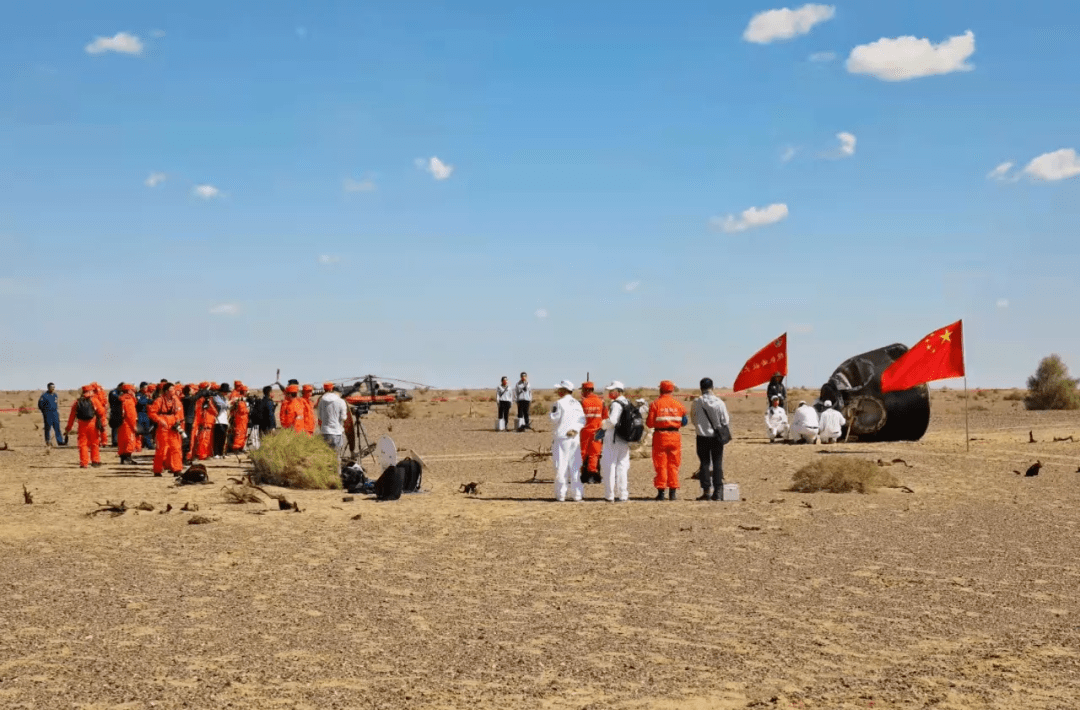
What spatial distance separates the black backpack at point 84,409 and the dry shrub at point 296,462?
16.3 ft

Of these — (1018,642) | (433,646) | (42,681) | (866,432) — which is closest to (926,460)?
(866,432)

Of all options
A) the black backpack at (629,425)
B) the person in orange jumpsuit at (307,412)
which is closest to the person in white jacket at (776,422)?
the person in orange jumpsuit at (307,412)

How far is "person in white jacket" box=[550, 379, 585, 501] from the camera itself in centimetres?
1742

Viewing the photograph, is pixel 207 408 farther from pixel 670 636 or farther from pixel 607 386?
pixel 670 636

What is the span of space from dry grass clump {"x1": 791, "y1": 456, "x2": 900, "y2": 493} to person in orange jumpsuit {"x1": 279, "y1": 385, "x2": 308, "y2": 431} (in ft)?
30.6

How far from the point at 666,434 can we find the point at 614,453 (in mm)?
1070

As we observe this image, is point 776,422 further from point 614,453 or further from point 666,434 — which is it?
point 666,434

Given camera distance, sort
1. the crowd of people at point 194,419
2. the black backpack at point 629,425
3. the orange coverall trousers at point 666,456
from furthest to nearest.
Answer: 1. the crowd of people at point 194,419
2. the black backpack at point 629,425
3. the orange coverall trousers at point 666,456

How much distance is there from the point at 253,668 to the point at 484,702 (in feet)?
6.13

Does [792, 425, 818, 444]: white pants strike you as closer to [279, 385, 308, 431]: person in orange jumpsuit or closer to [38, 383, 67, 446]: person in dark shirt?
[279, 385, 308, 431]: person in orange jumpsuit

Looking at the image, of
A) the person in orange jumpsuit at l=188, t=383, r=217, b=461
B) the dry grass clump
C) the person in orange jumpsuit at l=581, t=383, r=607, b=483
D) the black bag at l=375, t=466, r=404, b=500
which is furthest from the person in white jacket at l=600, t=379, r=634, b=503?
the person in orange jumpsuit at l=188, t=383, r=217, b=461

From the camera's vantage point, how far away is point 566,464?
17688mm

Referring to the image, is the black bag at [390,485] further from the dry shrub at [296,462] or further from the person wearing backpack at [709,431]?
the person wearing backpack at [709,431]

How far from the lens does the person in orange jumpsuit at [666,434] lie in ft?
55.1
